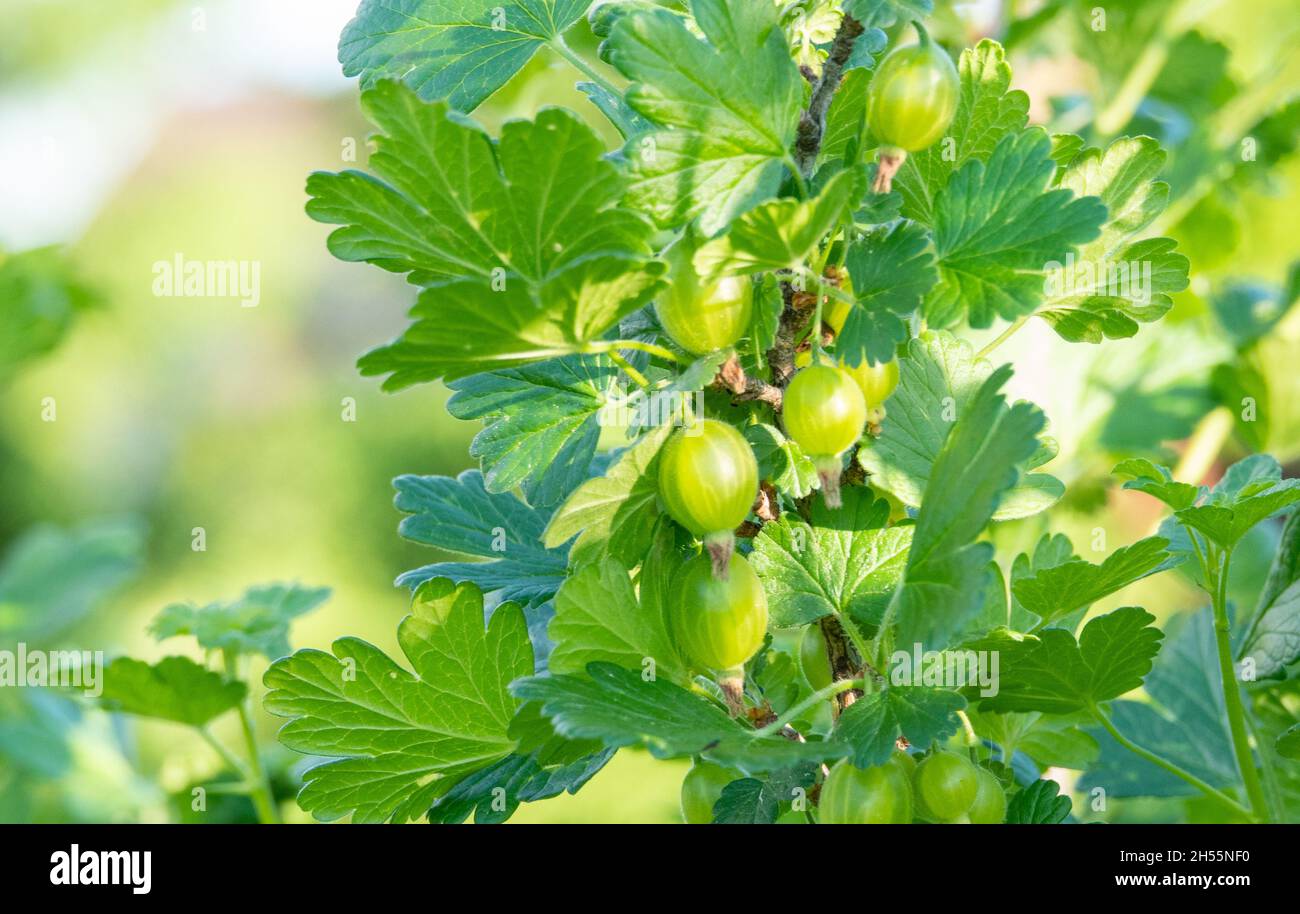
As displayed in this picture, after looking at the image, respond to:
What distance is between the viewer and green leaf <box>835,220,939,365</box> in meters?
0.28

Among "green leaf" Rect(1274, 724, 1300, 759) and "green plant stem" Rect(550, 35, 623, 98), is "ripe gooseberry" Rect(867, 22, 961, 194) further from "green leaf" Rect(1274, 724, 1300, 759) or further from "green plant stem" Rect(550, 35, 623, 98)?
"green leaf" Rect(1274, 724, 1300, 759)

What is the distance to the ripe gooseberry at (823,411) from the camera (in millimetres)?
287

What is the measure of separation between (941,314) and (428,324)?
0.42 ft

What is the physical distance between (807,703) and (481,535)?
0.13m

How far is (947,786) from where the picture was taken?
0.31 metres

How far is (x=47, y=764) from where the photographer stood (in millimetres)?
651


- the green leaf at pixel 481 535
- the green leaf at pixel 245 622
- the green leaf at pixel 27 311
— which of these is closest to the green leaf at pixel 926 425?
the green leaf at pixel 481 535

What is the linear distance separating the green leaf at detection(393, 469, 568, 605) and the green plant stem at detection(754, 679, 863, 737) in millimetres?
Answer: 95

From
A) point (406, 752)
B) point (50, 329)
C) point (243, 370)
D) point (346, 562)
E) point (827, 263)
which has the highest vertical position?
point (243, 370)

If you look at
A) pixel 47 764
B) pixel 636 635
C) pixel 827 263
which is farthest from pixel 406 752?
pixel 47 764

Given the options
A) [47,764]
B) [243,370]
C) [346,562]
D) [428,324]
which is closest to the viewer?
[428,324]

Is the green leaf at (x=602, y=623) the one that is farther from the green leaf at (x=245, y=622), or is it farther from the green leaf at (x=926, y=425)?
the green leaf at (x=245, y=622)

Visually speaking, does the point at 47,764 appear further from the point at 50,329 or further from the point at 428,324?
the point at 428,324

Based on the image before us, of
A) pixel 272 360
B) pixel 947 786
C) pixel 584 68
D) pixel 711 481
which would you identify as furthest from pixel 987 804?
pixel 272 360
